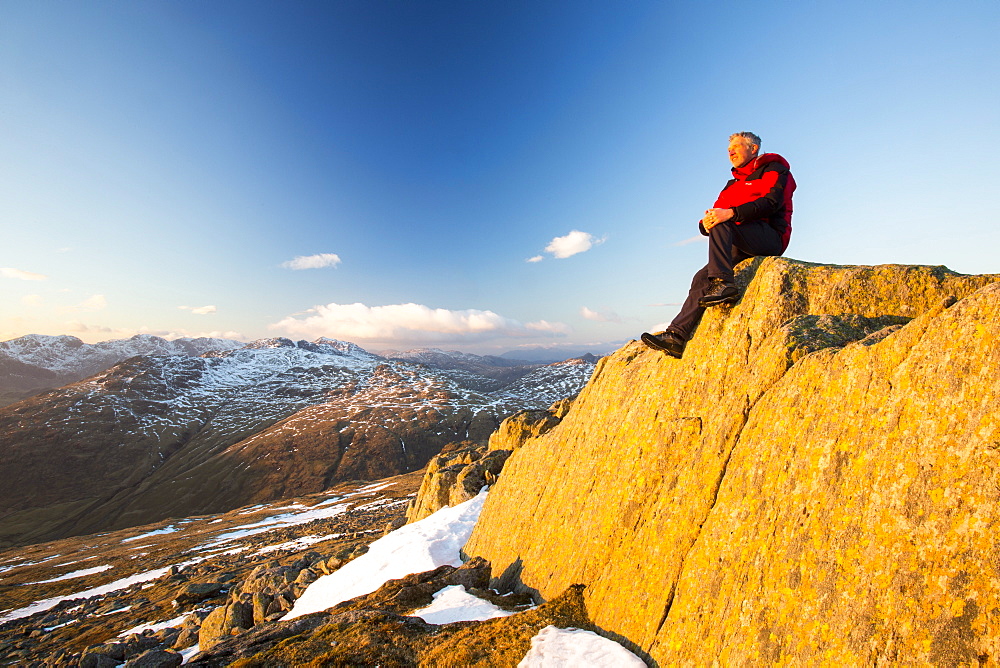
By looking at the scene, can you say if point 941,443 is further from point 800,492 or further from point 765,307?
point 765,307

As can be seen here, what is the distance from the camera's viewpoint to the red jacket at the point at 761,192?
962 cm

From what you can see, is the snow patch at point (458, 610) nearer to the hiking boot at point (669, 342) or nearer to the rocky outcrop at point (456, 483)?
the hiking boot at point (669, 342)

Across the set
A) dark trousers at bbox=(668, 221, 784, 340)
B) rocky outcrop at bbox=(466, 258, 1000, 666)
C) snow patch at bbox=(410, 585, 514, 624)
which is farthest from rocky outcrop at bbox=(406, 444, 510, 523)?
dark trousers at bbox=(668, 221, 784, 340)

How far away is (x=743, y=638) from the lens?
648cm

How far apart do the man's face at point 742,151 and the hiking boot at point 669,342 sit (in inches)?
192

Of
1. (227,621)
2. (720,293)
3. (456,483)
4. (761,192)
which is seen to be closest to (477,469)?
(456,483)

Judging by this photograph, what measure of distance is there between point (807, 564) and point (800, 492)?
3.91 feet

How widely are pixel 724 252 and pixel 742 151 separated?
2.75m

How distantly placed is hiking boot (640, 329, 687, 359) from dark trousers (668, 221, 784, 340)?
0.53 feet

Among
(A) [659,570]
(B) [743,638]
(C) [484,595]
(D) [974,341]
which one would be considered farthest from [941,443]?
(C) [484,595]

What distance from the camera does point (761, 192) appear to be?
966cm

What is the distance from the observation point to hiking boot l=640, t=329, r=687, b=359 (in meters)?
11.0

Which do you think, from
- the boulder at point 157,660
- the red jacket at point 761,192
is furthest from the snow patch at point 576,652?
the boulder at point 157,660

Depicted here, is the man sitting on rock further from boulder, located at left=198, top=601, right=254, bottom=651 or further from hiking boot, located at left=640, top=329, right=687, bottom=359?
boulder, located at left=198, top=601, right=254, bottom=651
